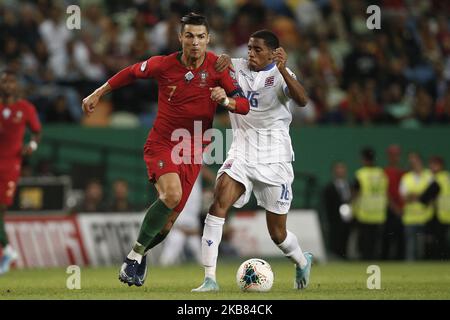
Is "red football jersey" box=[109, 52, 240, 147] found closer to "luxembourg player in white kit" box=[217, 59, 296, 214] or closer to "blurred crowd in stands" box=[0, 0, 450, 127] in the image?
"luxembourg player in white kit" box=[217, 59, 296, 214]

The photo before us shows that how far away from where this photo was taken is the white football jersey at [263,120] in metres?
11.1

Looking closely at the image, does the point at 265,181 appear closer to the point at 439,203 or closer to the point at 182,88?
the point at 182,88

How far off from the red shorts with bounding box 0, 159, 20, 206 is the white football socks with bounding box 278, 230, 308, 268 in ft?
17.4

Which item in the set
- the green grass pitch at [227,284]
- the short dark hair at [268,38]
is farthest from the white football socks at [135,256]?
the short dark hair at [268,38]

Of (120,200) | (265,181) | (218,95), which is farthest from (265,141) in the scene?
(120,200)

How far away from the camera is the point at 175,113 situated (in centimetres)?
1083

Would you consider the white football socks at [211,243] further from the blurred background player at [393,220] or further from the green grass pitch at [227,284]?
the blurred background player at [393,220]

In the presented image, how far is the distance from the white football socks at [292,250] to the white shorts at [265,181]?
0.30 meters

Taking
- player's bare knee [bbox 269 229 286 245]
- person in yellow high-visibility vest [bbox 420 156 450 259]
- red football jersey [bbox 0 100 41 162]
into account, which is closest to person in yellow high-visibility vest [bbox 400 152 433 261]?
person in yellow high-visibility vest [bbox 420 156 450 259]

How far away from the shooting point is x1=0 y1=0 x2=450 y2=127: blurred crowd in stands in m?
19.5

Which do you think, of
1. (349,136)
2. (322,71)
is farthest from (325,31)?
(349,136)

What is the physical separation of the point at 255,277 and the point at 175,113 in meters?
1.82

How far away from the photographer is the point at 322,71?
21.4 meters
